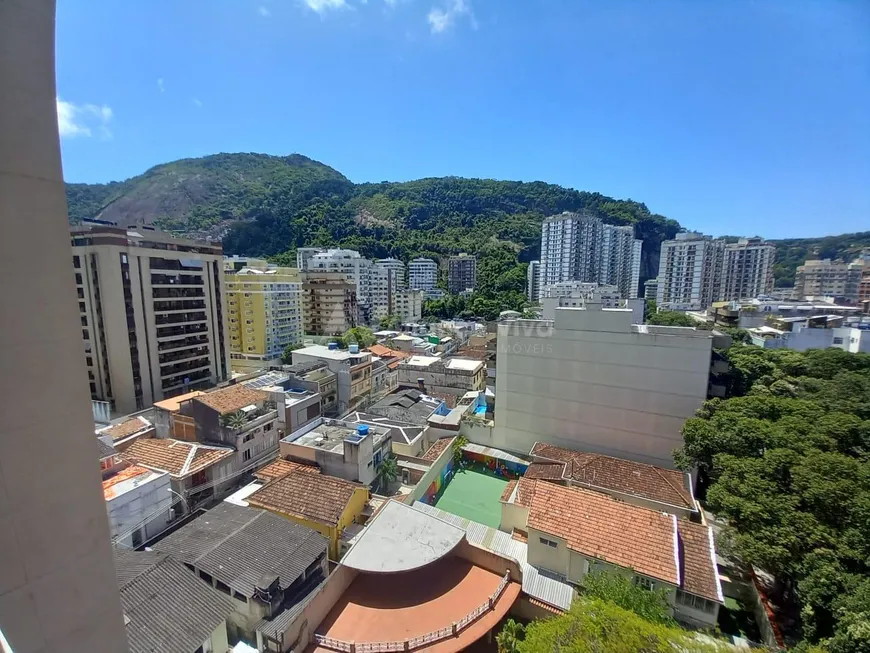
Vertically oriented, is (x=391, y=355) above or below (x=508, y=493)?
above

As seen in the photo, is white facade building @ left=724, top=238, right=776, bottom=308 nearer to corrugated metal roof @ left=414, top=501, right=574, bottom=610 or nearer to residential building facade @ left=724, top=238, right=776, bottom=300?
residential building facade @ left=724, top=238, right=776, bottom=300

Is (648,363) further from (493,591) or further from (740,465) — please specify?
(493,591)

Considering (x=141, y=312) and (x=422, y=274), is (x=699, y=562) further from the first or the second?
(x=422, y=274)

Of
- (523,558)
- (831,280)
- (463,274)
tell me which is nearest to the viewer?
(523,558)

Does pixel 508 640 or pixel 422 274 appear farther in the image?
pixel 422 274

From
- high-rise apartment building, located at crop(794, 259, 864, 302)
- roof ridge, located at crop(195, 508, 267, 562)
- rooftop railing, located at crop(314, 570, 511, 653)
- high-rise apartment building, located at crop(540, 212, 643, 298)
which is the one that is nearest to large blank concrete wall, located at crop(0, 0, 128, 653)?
rooftop railing, located at crop(314, 570, 511, 653)

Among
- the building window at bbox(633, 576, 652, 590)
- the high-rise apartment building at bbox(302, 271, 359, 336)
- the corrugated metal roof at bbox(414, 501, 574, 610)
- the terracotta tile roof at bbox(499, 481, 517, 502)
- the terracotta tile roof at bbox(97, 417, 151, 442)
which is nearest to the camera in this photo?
the building window at bbox(633, 576, 652, 590)

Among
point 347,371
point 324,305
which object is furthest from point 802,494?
point 324,305
